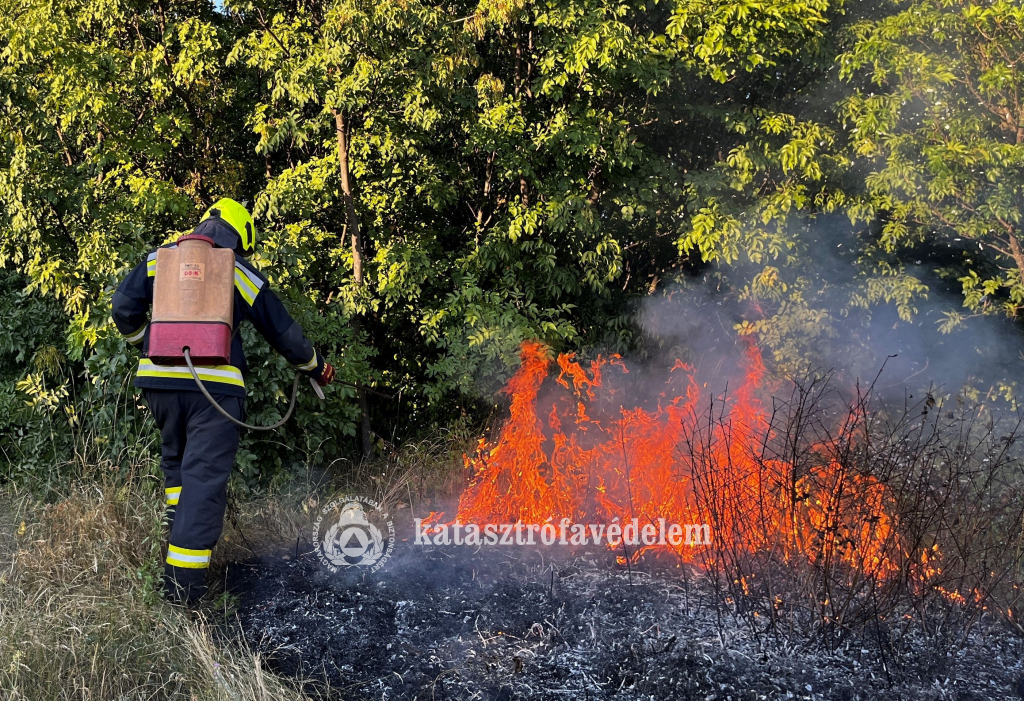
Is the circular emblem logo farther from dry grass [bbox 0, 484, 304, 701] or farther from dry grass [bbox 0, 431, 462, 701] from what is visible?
dry grass [bbox 0, 484, 304, 701]

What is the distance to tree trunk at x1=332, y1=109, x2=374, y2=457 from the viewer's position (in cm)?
658

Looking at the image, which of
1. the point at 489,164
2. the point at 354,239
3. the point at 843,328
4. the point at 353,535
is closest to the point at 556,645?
the point at 353,535

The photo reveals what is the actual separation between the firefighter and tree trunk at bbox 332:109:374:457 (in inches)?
95.1

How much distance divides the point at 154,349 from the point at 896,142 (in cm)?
539

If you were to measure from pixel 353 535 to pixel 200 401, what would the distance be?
1276mm

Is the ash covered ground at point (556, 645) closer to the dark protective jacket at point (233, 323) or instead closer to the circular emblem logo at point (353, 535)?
the circular emblem logo at point (353, 535)

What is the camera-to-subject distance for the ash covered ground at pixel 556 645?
3.26 metres

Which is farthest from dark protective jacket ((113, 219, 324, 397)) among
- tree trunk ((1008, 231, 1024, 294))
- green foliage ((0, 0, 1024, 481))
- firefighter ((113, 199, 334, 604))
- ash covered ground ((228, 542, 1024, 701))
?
tree trunk ((1008, 231, 1024, 294))

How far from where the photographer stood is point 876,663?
3.43 meters

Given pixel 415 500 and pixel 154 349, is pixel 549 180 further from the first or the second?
pixel 154 349

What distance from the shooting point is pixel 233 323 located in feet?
13.0

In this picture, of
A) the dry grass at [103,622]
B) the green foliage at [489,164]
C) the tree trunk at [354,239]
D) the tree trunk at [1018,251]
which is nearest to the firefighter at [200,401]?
the dry grass at [103,622]

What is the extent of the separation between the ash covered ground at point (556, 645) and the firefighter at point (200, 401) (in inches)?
14.9

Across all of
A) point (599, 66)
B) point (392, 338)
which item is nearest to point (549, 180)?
point (599, 66)
